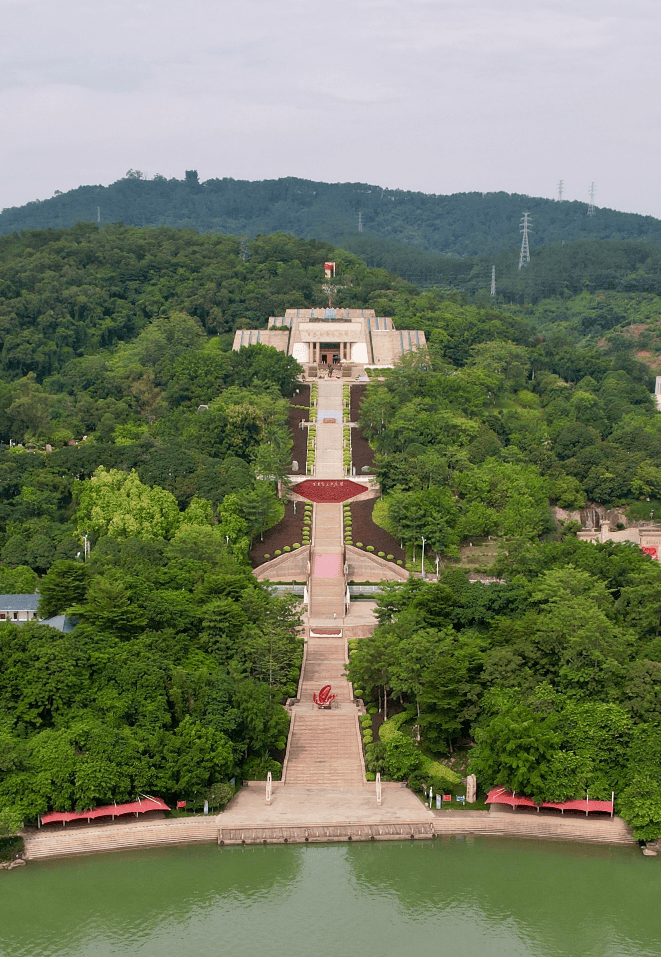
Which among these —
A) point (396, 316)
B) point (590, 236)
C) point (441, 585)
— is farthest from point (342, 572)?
point (590, 236)

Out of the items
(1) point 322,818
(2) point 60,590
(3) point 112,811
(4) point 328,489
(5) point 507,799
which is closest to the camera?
(3) point 112,811

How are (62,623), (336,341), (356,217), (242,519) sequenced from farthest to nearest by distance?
(356,217), (336,341), (242,519), (62,623)

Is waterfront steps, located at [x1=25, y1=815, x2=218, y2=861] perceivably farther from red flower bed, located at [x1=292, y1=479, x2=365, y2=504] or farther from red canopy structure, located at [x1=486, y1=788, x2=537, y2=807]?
red flower bed, located at [x1=292, y1=479, x2=365, y2=504]

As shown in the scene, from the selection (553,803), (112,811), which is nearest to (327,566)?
(553,803)

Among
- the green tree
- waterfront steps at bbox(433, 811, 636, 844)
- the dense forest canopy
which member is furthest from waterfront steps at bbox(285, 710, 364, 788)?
the green tree

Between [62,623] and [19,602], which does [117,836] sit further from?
[19,602]
